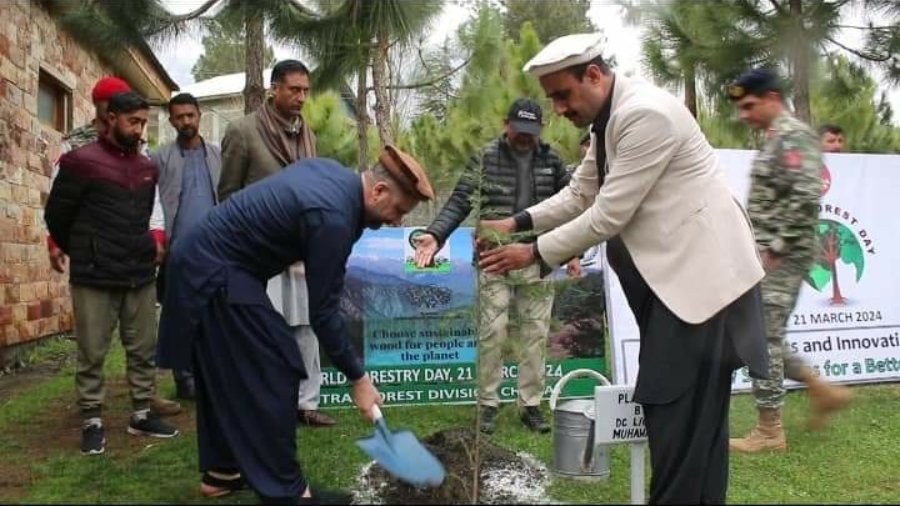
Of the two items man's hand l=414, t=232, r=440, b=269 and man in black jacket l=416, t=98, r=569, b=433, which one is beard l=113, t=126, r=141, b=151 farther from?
man in black jacket l=416, t=98, r=569, b=433

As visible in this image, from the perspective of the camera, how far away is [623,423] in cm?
295

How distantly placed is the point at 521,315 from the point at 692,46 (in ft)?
19.2

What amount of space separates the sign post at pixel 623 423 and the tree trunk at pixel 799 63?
5994 mm

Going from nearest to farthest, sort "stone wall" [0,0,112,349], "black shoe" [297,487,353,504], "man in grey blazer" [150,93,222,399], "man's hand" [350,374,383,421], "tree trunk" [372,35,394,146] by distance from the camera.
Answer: "man's hand" [350,374,383,421] < "black shoe" [297,487,353,504] < "man in grey blazer" [150,93,222,399] < "tree trunk" [372,35,394,146] < "stone wall" [0,0,112,349]

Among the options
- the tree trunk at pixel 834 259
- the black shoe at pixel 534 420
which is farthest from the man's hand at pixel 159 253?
the tree trunk at pixel 834 259

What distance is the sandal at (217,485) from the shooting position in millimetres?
3279

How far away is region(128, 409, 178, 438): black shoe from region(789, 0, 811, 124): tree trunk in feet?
21.0

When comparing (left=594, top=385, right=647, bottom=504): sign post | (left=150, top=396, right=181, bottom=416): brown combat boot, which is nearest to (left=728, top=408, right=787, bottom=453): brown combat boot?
(left=594, top=385, right=647, bottom=504): sign post

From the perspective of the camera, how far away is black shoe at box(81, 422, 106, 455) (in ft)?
13.3

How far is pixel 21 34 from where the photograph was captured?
721 centimetres

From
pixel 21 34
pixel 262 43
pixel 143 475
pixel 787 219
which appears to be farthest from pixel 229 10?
pixel 787 219

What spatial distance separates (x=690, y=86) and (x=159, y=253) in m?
7.45

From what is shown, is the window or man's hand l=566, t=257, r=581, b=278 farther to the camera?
the window

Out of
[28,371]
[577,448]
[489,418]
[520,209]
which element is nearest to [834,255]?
[520,209]
